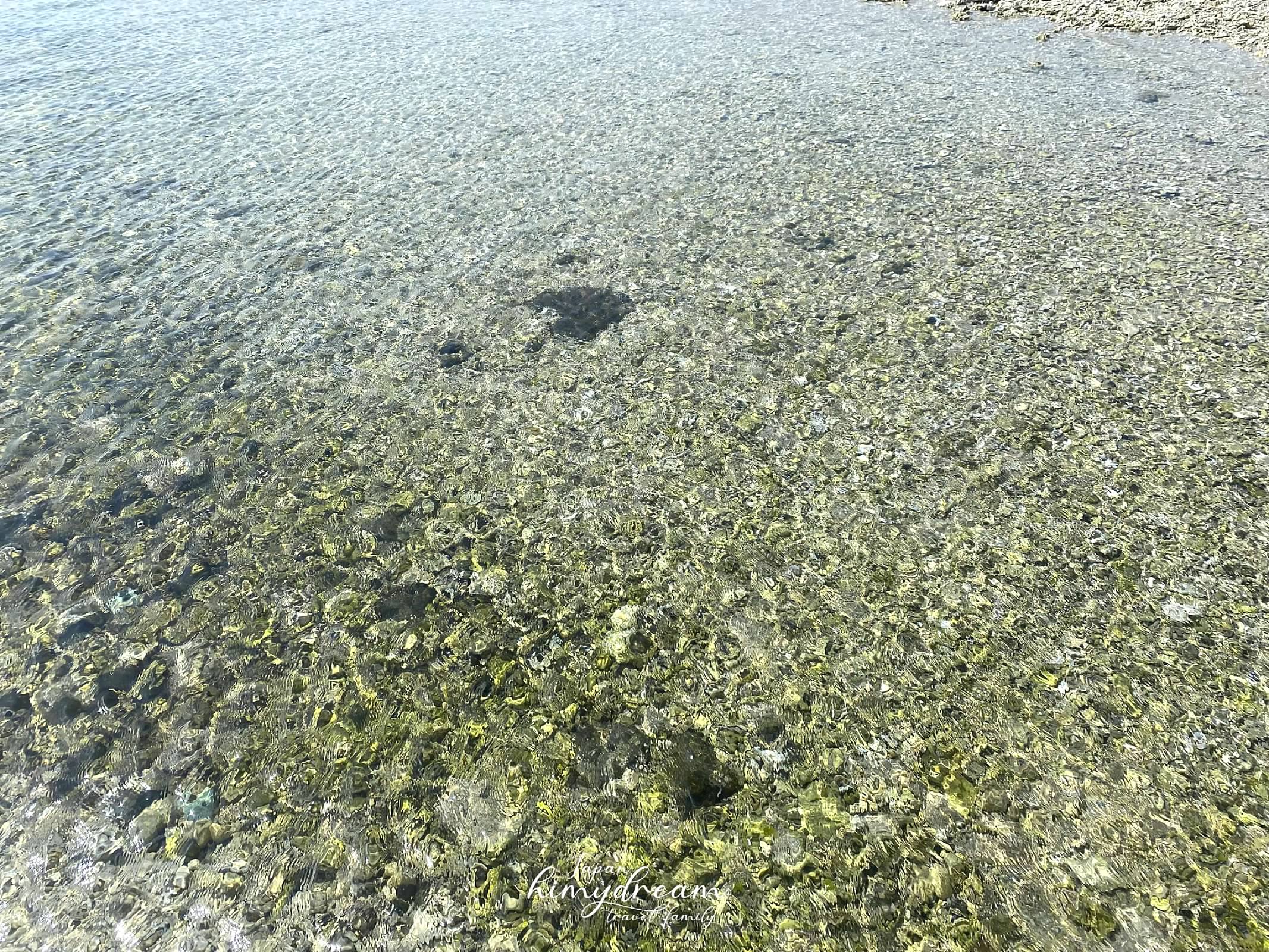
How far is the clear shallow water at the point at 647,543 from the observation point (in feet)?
2.98

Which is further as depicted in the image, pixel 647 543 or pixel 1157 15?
pixel 1157 15

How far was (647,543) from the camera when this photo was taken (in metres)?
1.32

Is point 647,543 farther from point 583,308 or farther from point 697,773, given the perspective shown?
point 583,308

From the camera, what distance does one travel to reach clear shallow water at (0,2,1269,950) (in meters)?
0.91

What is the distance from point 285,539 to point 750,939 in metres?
0.97

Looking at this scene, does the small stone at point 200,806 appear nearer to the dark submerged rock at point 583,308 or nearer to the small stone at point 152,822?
the small stone at point 152,822

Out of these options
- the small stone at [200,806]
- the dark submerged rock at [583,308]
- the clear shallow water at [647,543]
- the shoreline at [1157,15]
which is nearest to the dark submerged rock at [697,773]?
the clear shallow water at [647,543]

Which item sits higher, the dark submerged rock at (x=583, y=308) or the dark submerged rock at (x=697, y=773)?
the dark submerged rock at (x=583, y=308)

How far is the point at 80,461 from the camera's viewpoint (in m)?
1.54

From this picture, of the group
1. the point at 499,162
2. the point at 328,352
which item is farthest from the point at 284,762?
the point at 499,162

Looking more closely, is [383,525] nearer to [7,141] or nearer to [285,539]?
[285,539]

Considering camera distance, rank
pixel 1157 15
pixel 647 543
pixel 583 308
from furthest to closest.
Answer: pixel 1157 15 → pixel 583 308 → pixel 647 543

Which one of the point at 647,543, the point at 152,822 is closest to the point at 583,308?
the point at 647,543

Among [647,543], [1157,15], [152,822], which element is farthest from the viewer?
[1157,15]
